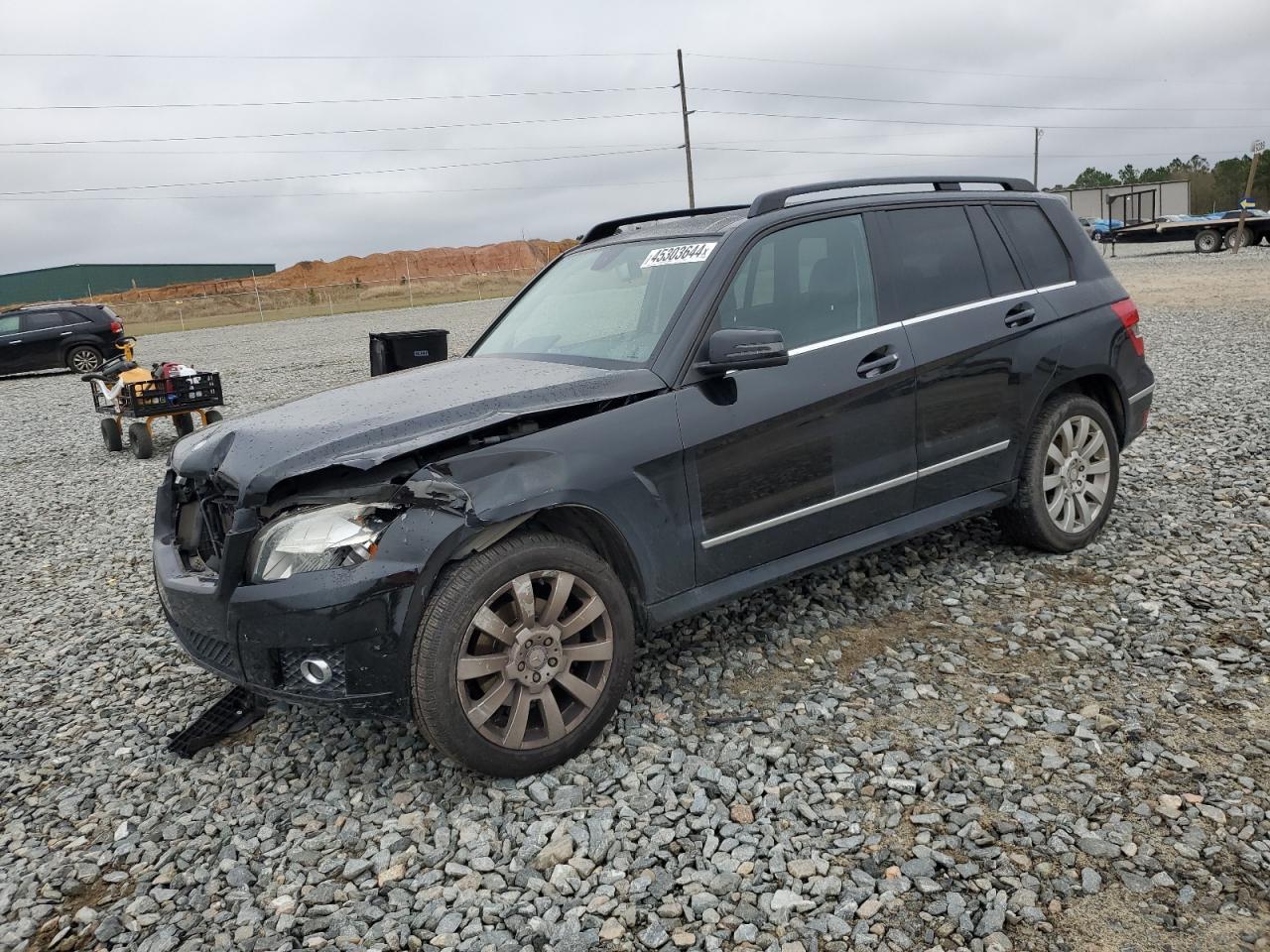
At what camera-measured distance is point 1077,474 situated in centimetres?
490

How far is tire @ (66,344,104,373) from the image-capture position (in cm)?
2177

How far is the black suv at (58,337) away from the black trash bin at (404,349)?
15.9 meters

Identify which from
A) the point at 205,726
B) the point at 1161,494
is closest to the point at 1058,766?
the point at 205,726

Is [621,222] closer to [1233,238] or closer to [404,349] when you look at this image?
[404,349]

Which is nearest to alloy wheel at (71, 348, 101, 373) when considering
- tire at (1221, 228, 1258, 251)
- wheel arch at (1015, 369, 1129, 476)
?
wheel arch at (1015, 369, 1129, 476)

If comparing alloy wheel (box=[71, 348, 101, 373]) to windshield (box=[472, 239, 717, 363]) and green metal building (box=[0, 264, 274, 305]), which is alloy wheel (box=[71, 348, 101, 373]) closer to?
windshield (box=[472, 239, 717, 363])

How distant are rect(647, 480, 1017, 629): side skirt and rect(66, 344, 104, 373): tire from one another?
871 inches

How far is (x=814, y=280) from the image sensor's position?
13.5ft

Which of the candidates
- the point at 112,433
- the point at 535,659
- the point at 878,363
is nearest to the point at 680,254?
the point at 878,363

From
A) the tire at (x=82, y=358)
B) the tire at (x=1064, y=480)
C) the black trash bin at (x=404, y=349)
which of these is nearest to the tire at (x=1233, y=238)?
the black trash bin at (x=404, y=349)

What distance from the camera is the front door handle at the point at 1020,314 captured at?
457cm

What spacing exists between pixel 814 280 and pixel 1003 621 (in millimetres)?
1736

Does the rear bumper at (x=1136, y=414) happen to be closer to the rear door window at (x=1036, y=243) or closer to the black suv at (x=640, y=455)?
the black suv at (x=640, y=455)

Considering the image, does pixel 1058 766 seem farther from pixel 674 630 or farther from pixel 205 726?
pixel 205 726
